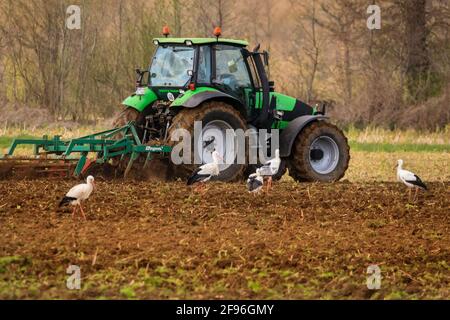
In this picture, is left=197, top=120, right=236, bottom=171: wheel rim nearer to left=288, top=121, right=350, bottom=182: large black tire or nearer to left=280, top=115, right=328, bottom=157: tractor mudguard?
left=280, top=115, right=328, bottom=157: tractor mudguard

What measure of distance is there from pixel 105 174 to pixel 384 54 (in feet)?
64.2

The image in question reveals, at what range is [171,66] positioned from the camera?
14.5m

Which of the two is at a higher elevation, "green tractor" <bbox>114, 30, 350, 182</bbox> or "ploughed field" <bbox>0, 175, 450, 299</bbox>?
"green tractor" <bbox>114, 30, 350, 182</bbox>

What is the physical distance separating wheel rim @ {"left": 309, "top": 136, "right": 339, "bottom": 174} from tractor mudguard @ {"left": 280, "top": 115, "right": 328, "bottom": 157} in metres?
0.48

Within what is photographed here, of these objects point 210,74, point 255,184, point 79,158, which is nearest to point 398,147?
point 210,74

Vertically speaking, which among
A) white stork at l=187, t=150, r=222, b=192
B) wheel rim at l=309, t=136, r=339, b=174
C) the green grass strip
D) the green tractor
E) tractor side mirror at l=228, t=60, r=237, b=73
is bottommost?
the green grass strip

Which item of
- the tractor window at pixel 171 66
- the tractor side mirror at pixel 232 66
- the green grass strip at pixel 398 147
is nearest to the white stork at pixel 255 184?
the tractor window at pixel 171 66

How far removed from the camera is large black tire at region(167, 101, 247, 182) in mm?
13656

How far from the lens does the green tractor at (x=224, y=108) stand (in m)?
14.0

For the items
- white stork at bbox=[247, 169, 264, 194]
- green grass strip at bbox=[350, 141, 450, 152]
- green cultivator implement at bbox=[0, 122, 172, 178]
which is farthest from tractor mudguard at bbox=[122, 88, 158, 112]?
green grass strip at bbox=[350, 141, 450, 152]

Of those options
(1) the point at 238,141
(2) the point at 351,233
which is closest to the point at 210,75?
(1) the point at 238,141

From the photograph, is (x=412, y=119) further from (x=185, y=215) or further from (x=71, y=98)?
(x=185, y=215)

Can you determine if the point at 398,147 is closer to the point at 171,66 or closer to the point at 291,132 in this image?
the point at 291,132

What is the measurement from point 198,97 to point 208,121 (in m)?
0.42
